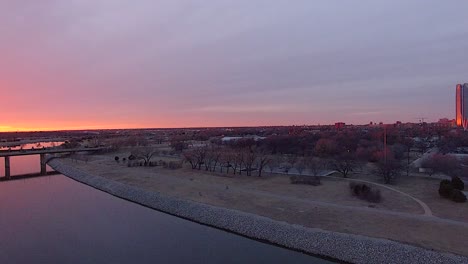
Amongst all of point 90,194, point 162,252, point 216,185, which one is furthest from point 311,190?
point 90,194

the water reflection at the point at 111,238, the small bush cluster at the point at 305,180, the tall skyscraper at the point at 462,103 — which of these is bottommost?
the water reflection at the point at 111,238

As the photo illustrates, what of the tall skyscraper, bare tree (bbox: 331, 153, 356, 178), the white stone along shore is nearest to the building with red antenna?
the tall skyscraper

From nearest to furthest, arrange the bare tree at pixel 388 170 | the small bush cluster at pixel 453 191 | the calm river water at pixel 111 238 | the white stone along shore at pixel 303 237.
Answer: the white stone along shore at pixel 303 237 < the calm river water at pixel 111 238 < the small bush cluster at pixel 453 191 < the bare tree at pixel 388 170

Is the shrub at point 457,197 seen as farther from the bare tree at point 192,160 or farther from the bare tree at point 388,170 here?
the bare tree at point 192,160

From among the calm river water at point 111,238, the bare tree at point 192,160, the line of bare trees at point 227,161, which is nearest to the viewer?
the calm river water at point 111,238

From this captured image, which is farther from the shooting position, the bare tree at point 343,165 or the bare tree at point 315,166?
the bare tree at point 343,165

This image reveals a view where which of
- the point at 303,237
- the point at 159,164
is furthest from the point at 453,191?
the point at 159,164

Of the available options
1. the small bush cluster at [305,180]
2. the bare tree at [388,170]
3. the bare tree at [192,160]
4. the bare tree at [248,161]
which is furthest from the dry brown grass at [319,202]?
the bare tree at [192,160]

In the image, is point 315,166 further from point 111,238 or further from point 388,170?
point 111,238

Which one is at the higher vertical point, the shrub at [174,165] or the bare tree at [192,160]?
the bare tree at [192,160]
